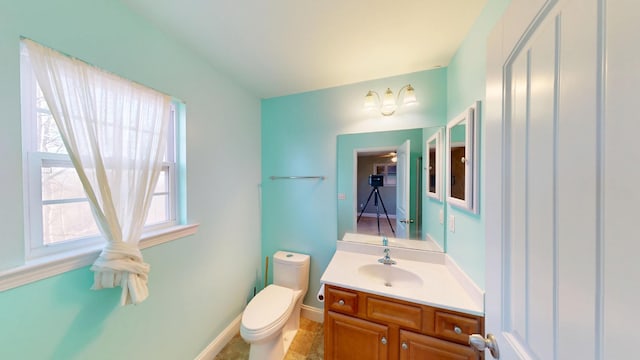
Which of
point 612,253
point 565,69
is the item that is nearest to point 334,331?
point 612,253

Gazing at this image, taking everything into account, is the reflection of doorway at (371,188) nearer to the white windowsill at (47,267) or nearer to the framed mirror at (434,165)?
the framed mirror at (434,165)

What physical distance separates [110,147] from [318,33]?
1300 millimetres

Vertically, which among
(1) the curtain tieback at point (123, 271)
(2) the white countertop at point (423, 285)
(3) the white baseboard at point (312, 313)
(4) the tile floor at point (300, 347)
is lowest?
(4) the tile floor at point (300, 347)

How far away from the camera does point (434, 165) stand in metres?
1.57

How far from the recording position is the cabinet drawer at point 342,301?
49.7 inches

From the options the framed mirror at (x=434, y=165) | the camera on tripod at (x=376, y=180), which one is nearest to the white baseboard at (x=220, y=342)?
the camera on tripod at (x=376, y=180)

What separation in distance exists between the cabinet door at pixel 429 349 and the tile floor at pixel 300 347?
0.79 m

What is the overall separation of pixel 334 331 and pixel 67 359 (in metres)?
1.29

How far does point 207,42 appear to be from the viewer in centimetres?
134

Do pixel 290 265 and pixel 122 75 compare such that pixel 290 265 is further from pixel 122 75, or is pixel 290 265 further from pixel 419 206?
pixel 122 75

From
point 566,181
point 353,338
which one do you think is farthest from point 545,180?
point 353,338

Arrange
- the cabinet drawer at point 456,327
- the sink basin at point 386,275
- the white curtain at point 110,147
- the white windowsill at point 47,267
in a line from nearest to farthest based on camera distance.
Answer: the white windowsill at point 47,267 → the white curtain at point 110,147 → the cabinet drawer at point 456,327 → the sink basin at point 386,275

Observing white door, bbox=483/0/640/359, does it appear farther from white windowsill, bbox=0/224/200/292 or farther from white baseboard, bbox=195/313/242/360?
white baseboard, bbox=195/313/242/360

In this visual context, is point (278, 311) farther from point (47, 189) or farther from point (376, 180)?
point (47, 189)
